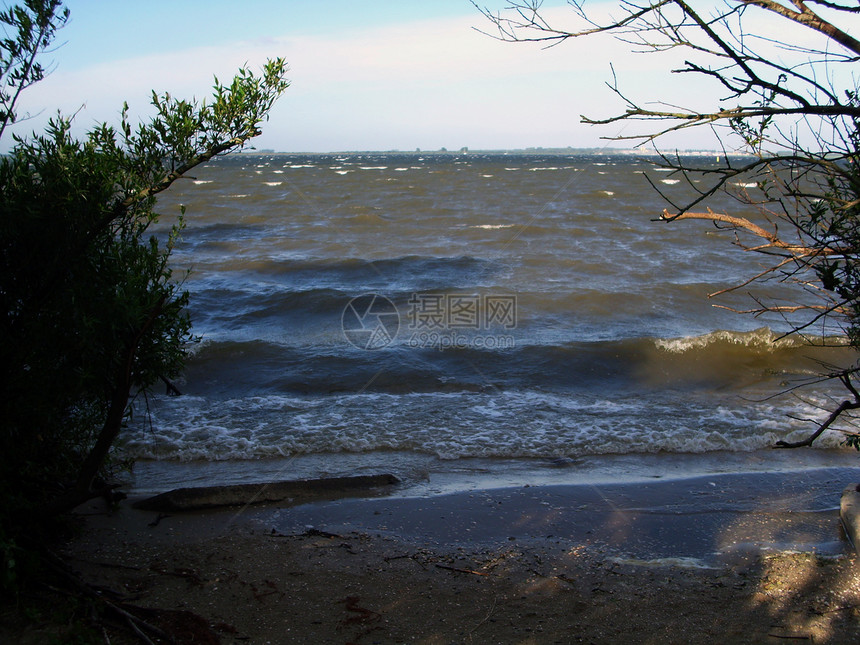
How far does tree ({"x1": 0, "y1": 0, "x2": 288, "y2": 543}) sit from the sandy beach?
A: 1021 millimetres

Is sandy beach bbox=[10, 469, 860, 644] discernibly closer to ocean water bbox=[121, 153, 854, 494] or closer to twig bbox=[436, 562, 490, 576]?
twig bbox=[436, 562, 490, 576]

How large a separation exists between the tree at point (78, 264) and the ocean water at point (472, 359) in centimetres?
217

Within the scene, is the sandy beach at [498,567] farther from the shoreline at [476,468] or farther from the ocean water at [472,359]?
the ocean water at [472,359]

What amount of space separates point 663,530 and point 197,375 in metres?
6.98

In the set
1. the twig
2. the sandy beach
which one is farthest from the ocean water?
the twig

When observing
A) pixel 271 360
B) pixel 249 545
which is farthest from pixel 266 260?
pixel 249 545

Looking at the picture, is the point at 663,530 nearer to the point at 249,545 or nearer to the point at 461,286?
the point at 249,545

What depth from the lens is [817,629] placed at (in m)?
3.58

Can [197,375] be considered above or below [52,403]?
below

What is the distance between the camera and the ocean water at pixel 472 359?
6.94 m

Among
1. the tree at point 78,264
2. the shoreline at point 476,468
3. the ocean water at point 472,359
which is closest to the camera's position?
the tree at point 78,264

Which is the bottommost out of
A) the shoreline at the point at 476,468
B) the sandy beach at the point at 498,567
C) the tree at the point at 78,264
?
the shoreline at the point at 476,468

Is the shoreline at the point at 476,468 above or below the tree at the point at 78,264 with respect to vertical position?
below

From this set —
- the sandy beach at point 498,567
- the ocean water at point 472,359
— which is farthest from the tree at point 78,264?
the ocean water at point 472,359
